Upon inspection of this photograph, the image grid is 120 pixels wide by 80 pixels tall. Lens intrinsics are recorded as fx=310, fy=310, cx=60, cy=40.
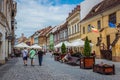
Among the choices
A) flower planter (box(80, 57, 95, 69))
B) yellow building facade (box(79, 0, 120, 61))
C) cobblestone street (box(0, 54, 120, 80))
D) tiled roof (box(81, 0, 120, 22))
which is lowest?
cobblestone street (box(0, 54, 120, 80))

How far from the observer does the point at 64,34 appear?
71250mm

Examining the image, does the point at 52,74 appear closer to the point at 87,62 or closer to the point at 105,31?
the point at 87,62

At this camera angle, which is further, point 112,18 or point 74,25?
point 74,25

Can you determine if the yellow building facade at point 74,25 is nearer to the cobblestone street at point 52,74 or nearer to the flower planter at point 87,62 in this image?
the flower planter at point 87,62

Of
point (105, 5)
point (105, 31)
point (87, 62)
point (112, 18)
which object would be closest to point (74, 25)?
point (105, 5)

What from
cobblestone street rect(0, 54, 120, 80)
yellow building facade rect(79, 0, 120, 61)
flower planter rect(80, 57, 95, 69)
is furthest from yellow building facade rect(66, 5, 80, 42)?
cobblestone street rect(0, 54, 120, 80)

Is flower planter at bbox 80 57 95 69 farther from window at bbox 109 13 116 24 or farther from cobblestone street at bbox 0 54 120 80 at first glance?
window at bbox 109 13 116 24

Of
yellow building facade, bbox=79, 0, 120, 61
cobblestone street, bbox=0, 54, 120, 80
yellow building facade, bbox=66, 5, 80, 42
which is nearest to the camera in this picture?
cobblestone street, bbox=0, 54, 120, 80

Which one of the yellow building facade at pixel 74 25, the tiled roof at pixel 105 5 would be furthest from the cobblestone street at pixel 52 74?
the yellow building facade at pixel 74 25

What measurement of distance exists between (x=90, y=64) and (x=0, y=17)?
329 inches

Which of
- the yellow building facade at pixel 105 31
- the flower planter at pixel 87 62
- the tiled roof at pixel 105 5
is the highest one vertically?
the tiled roof at pixel 105 5

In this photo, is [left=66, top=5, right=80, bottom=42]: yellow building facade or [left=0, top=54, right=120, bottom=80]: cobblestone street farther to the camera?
[left=66, top=5, right=80, bottom=42]: yellow building facade

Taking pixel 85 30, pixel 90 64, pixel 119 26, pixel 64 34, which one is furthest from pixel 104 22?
pixel 64 34

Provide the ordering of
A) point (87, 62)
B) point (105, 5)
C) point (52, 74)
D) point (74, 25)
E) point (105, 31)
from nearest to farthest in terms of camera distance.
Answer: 1. point (52, 74)
2. point (87, 62)
3. point (105, 31)
4. point (105, 5)
5. point (74, 25)
